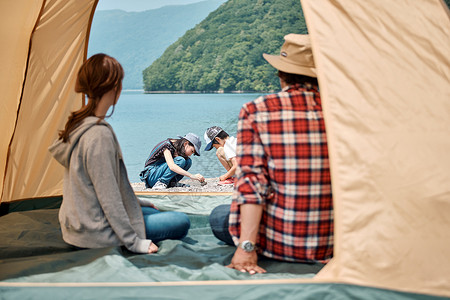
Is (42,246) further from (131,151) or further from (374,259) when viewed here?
(131,151)

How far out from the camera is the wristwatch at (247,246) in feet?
6.75

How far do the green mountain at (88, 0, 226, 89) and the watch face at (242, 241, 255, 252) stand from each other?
7627cm

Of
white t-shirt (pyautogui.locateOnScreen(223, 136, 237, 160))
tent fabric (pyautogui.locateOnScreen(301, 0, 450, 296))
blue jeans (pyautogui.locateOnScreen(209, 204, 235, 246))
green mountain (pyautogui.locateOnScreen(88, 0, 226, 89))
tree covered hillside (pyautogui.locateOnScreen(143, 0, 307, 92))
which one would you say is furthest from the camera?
green mountain (pyautogui.locateOnScreen(88, 0, 226, 89))

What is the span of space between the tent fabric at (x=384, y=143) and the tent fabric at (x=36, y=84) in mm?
2178

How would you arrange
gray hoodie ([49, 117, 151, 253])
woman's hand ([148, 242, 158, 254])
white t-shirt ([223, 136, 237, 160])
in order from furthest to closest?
white t-shirt ([223, 136, 237, 160]) < woman's hand ([148, 242, 158, 254]) < gray hoodie ([49, 117, 151, 253])

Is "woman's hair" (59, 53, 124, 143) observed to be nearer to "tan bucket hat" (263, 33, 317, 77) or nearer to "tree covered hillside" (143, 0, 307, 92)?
"tan bucket hat" (263, 33, 317, 77)

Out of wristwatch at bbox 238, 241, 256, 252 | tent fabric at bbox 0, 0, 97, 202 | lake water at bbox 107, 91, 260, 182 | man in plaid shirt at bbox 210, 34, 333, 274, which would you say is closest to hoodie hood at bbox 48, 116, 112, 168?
man in plaid shirt at bbox 210, 34, 333, 274

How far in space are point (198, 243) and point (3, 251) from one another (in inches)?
39.5

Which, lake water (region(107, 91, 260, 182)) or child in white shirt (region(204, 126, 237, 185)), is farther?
lake water (region(107, 91, 260, 182))

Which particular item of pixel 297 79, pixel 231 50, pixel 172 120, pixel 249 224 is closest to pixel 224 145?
pixel 297 79

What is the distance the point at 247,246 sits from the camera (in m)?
2.07

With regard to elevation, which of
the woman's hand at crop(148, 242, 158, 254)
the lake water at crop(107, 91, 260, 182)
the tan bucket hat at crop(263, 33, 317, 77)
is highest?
the tan bucket hat at crop(263, 33, 317, 77)

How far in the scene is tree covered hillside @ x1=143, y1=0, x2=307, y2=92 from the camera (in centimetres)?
4428

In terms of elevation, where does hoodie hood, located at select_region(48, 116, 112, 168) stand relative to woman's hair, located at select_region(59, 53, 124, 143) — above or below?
below
